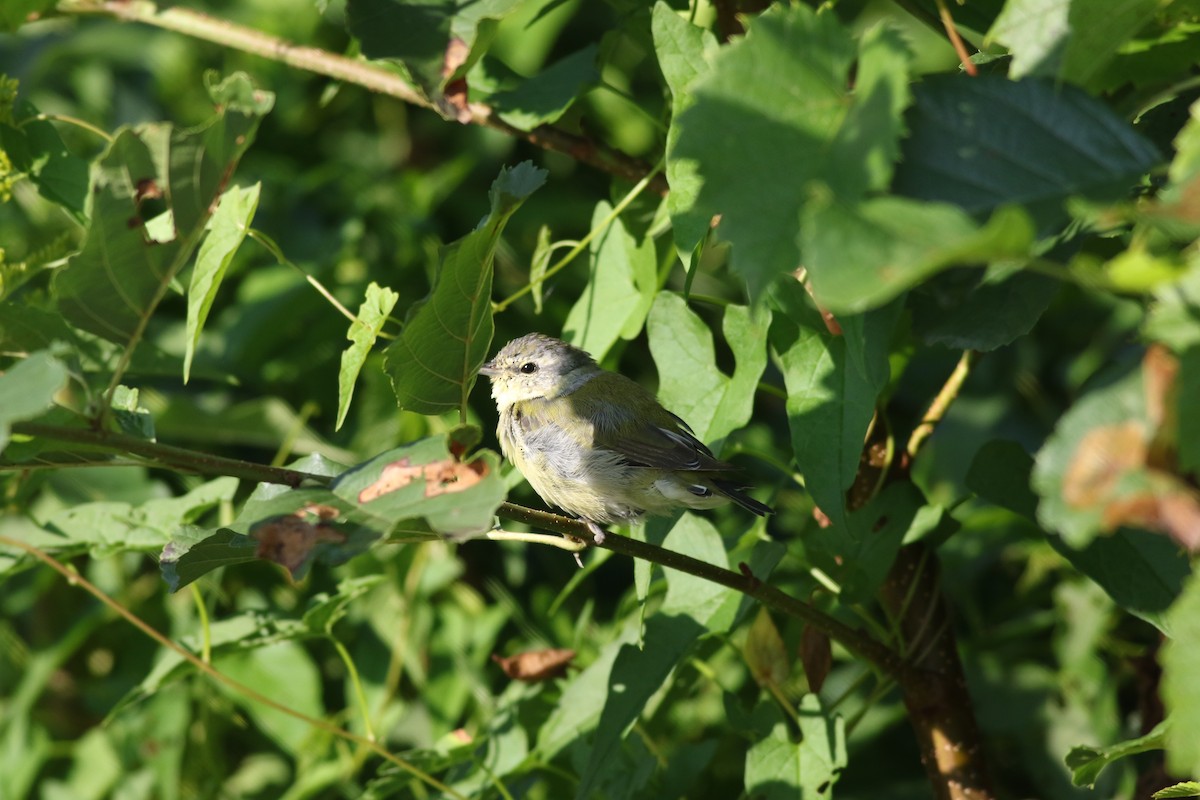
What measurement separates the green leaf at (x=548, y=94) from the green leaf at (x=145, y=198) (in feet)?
2.65

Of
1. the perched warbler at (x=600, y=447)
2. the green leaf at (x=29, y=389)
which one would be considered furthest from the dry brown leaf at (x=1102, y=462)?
the perched warbler at (x=600, y=447)

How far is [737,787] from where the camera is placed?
300 cm

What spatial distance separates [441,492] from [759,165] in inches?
19.7

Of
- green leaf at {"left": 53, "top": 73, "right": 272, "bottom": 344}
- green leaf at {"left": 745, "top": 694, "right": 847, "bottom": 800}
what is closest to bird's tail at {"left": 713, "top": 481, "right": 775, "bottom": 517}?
green leaf at {"left": 745, "top": 694, "right": 847, "bottom": 800}

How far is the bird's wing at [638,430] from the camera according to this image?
2.70 meters

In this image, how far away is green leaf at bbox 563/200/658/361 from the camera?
225 cm

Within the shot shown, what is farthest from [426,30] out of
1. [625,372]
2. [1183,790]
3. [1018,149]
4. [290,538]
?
[625,372]

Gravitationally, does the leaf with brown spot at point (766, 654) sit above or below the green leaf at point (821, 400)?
below

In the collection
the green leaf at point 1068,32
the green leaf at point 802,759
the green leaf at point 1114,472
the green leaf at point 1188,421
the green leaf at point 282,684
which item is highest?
the green leaf at point 1068,32

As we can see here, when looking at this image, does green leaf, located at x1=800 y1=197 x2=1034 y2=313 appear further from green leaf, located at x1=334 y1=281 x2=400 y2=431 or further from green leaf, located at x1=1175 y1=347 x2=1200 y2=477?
green leaf, located at x1=334 y1=281 x2=400 y2=431

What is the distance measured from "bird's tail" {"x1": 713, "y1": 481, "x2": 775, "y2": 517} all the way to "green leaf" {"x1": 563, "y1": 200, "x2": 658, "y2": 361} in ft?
1.50

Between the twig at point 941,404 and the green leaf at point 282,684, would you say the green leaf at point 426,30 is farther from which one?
the green leaf at point 282,684

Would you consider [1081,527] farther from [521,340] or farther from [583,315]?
[521,340]

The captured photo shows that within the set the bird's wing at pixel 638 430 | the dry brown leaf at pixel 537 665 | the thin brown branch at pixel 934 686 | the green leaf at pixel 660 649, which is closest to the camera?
the green leaf at pixel 660 649
